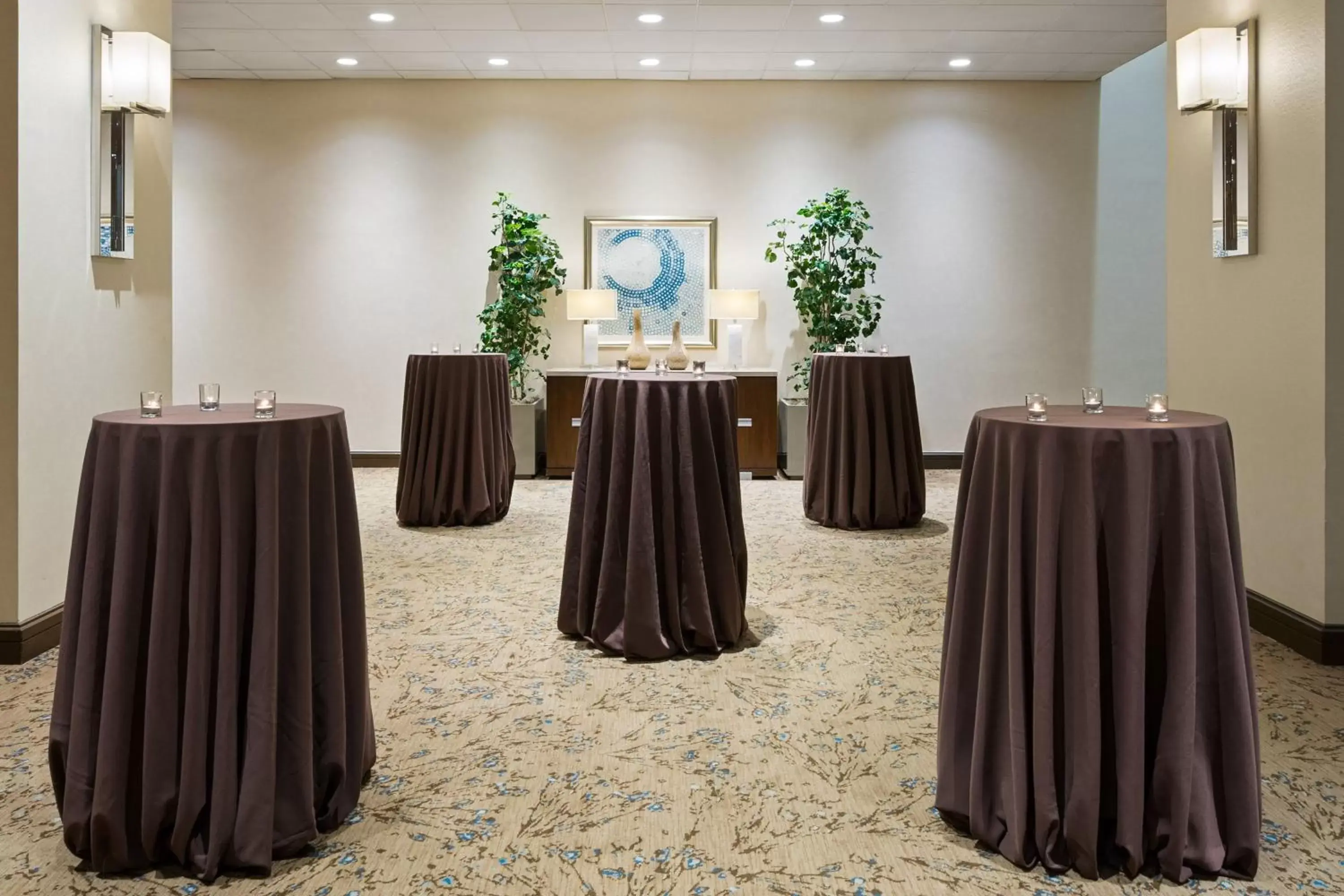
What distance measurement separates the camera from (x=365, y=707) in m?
2.40

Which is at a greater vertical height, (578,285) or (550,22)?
(550,22)

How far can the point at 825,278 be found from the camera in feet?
26.0

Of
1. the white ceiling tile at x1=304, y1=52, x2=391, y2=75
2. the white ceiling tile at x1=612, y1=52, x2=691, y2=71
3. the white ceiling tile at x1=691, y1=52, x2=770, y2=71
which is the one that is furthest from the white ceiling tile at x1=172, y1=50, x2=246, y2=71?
the white ceiling tile at x1=691, y1=52, x2=770, y2=71

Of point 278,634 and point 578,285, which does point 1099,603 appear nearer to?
point 278,634

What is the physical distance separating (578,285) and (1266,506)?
19.1ft

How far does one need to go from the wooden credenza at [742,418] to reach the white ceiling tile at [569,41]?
7.76 feet

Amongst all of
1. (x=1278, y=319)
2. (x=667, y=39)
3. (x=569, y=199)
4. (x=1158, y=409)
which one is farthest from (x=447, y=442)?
(x=1158, y=409)

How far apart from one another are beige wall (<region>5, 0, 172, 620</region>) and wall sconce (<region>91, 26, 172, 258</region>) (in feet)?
0.13

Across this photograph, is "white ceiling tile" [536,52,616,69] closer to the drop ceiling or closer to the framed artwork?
the drop ceiling

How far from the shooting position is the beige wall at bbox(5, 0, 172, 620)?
11.4 ft

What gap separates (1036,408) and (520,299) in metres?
6.10

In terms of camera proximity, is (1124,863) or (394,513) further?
(394,513)

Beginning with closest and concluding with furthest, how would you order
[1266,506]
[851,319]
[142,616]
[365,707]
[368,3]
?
[142,616]
[365,707]
[1266,506]
[368,3]
[851,319]

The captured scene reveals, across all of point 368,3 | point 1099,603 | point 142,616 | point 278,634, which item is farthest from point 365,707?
point 368,3
